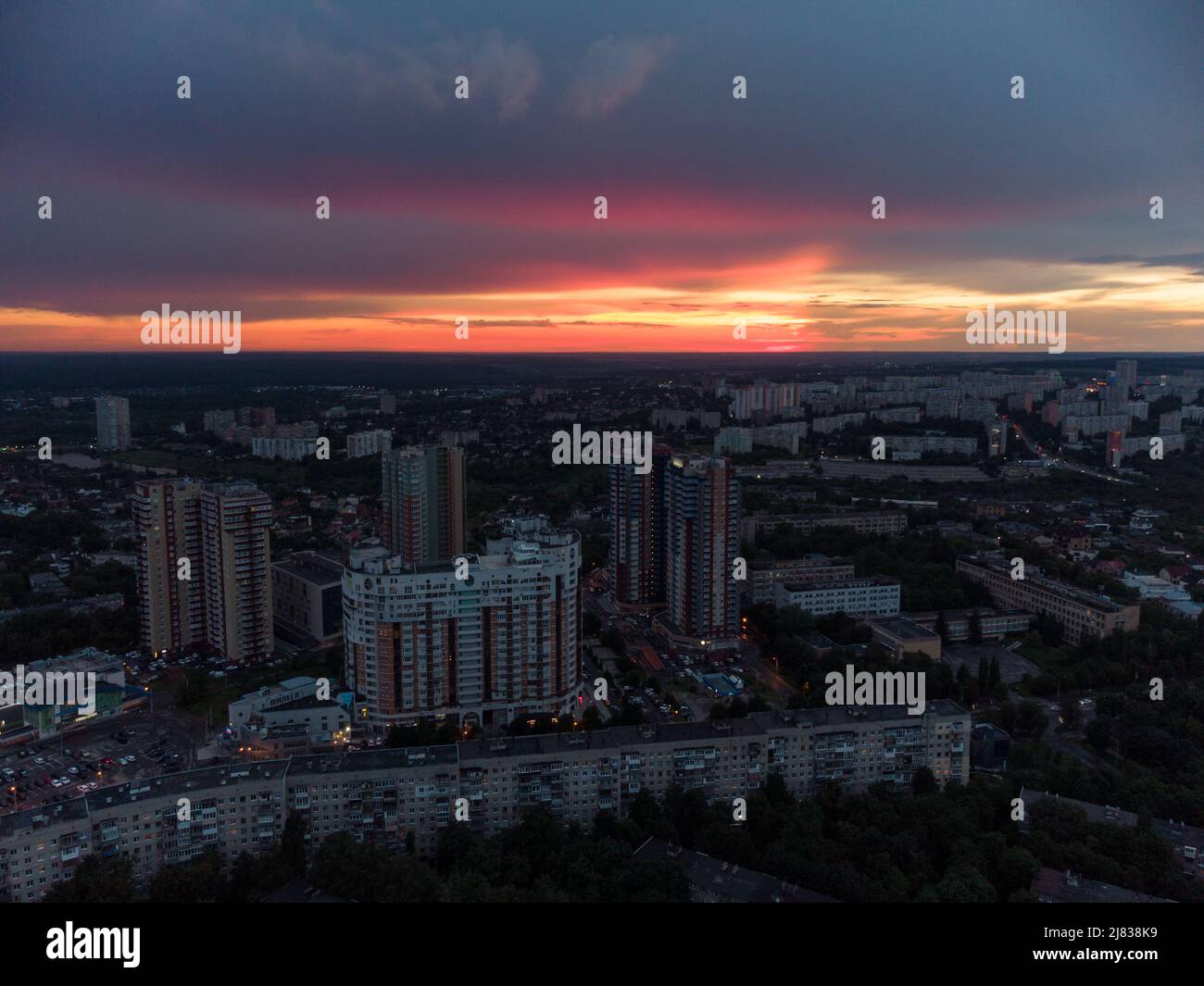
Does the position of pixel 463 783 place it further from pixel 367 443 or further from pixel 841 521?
pixel 367 443

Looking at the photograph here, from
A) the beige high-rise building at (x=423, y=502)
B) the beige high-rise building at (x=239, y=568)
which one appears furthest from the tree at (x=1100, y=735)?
the beige high-rise building at (x=239, y=568)

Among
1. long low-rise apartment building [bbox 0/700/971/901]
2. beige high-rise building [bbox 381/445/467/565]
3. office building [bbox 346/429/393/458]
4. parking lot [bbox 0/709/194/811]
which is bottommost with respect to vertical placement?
parking lot [bbox 0/709/194/811]

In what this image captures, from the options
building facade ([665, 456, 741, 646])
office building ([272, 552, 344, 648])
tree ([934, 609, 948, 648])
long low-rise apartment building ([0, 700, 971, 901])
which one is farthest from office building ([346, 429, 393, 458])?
long low-rise apartment building ([0, 700, 971, 901])

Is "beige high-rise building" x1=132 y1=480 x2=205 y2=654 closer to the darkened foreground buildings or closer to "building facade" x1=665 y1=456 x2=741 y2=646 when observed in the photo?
"building facade" x1=665 y1=456 x2=741 y2=646

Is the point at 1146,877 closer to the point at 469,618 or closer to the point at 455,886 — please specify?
the point at 455,886

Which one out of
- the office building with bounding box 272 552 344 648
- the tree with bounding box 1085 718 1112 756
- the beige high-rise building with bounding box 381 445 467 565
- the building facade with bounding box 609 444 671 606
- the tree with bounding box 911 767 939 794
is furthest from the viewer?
the beige high-rise building with bounding box 381 445 467 565
